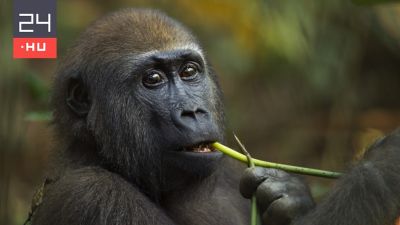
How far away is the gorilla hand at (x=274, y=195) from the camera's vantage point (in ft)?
11.8

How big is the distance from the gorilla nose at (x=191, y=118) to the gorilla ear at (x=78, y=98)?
1.63 ft

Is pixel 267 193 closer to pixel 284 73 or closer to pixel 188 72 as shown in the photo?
pixel 188 72

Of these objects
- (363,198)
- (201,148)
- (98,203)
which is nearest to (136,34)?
(201,148)

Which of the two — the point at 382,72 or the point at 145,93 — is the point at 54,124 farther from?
the point at 382,72

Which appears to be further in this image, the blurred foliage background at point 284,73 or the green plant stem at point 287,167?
the blurred foliage background at point 284,73

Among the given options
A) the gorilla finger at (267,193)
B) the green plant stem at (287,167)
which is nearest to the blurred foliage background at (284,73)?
the green plant stem at (287,167)

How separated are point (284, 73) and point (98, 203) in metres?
4.95

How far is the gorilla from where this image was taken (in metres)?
3.45

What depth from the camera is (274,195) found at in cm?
364

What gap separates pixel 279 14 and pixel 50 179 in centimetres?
286

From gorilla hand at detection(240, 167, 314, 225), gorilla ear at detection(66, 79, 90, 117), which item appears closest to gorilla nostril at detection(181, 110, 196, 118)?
gorilla hand at detection(240, 167, 314, 225)

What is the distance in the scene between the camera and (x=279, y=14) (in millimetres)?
6305

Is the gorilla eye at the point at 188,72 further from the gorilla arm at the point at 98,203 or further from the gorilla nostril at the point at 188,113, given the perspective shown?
the gorilla arm at the point at 98,203

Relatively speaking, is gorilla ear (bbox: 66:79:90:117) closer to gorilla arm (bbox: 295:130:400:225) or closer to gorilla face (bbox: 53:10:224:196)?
gorilla face (bbox: 53:10:224:196)
